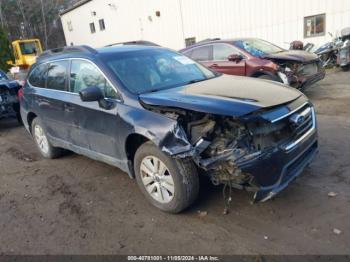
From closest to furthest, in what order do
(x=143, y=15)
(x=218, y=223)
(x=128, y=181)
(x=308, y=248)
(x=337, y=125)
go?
1. (x=308, y=248)
2. (x=218, y=223)
3. (x=128, y=181)
4. (x=337, y=125)
5. (x=143, y=15)

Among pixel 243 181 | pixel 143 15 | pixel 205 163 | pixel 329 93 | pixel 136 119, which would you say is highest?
pixel 143 15

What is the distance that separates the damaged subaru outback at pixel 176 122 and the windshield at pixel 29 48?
69.9 feet

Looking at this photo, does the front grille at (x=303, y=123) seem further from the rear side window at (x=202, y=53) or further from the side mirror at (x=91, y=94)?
the rear side window at (x=202, y=53)

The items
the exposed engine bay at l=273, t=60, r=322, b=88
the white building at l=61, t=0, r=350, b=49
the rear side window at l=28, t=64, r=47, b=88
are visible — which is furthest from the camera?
the white building at l=61, t=0, r=350, b=49

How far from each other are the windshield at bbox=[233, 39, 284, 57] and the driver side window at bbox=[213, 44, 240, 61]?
0.19m

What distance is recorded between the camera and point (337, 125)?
5.72 meters

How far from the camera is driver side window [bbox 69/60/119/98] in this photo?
153 inches

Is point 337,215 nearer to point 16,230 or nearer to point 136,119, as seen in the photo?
point 136,119

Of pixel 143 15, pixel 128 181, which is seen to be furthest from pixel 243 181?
pixel 143 15

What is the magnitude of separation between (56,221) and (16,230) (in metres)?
0.42

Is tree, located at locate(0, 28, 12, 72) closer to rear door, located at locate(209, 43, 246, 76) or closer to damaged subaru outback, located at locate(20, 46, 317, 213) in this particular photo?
rear door, located at locate(209, 43, 246, 76)

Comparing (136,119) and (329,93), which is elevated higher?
(136,119)

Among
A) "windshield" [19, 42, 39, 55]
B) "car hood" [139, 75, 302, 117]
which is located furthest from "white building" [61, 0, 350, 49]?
"car hood" [139, 75, 302, 117]

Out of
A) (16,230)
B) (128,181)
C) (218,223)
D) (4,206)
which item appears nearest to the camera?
(218,223)
